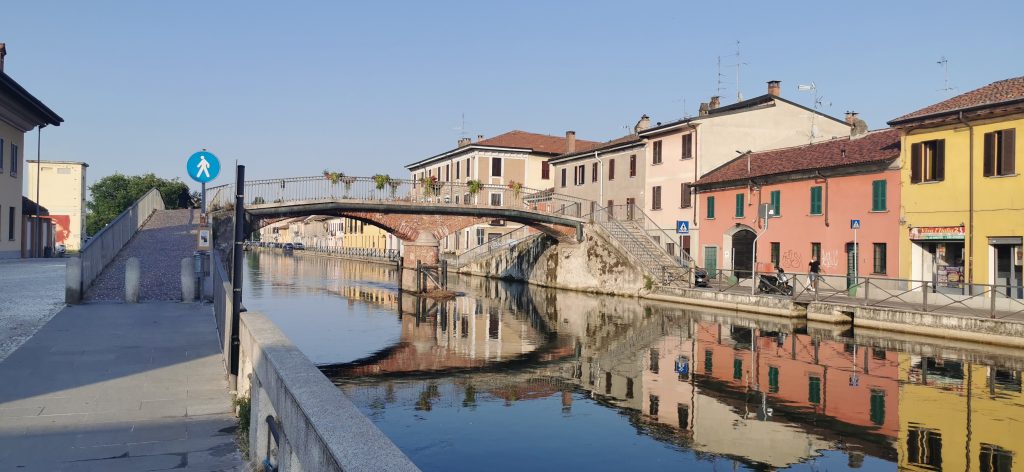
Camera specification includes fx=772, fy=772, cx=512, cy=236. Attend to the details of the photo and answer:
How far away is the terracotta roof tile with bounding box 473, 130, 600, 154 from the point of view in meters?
63.9

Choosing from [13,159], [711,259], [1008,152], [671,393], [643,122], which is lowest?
[671,393]

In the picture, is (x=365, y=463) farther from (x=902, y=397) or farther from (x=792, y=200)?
(x=792, y=200)

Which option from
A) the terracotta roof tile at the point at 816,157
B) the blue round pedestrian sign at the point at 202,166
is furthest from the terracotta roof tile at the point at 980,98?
the blue round pedestrian sign at the point at 202,166

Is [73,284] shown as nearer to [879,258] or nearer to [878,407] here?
[878,407]

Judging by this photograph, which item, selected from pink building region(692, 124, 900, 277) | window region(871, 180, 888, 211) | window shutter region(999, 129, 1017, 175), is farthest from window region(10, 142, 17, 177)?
window shutter region(999, 129, 1017, 175)

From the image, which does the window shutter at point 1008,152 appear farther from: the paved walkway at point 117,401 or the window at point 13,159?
the window at point 13,159

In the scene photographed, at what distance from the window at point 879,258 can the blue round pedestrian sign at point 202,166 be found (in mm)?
24078

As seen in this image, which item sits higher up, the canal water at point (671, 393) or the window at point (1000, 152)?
the window at point (1000, 152)

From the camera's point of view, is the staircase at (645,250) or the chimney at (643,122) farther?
the chimney at (643,122)

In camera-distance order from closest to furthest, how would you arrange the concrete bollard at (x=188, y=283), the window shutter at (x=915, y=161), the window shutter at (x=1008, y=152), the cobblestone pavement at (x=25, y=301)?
the cobblestone pavement at (x=25, y=301) → the concrete bollard at (x=188, y=283) → the window shutter at (x=1008, y=152) → the window shutter at (x=915, y=161)

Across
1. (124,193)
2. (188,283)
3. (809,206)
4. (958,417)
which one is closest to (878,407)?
(958,417)

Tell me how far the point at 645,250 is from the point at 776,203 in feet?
21.6

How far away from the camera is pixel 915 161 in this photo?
26.9m

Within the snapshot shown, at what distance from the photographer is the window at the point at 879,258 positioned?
2838 centimetres
